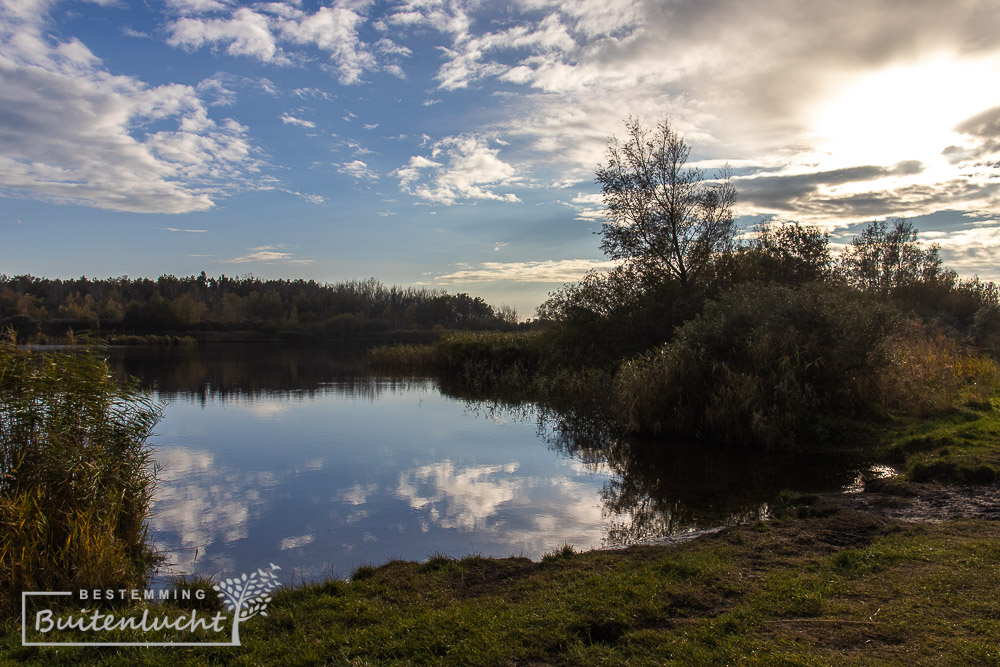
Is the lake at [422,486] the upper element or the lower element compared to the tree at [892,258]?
lower

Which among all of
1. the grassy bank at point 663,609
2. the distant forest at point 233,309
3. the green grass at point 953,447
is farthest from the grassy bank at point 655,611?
the distant forest at point 233,309

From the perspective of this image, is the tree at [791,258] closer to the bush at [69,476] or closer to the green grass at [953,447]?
the green grass at [953,447]

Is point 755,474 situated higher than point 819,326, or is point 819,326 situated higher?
point 819,326

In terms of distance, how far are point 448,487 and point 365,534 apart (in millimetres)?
2834

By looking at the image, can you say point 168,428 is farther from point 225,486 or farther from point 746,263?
point 746,263

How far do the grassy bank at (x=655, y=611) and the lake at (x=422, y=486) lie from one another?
1.56 m

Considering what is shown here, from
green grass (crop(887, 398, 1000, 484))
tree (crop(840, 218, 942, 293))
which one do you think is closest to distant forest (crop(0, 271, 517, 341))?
tree (crop(840, 218, 942, 293))

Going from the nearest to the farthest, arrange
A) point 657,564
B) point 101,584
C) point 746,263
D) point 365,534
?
point 101,584
point 657,564
point 365,534
point 746,263

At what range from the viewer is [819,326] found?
14562 mm

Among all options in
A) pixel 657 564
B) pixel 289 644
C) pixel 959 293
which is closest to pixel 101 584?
pixel 289 644

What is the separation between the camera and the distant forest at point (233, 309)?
7138 centimetres

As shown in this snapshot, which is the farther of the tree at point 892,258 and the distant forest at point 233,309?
the distant forest at point 233,309
